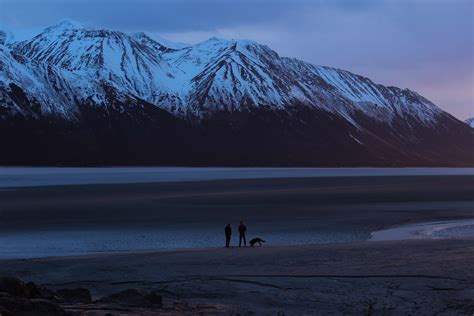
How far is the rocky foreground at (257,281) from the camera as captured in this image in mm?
16000

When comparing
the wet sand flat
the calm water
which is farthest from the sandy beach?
the calm water

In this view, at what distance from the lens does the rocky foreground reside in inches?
630

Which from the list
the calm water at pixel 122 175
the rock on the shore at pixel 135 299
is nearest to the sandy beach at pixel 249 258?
the rock on the shore at pixel 135 299

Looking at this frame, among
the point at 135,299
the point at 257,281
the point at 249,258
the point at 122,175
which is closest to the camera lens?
the point at 135,299

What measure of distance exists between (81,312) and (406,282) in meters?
10.2

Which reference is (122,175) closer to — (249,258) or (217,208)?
(217,208)

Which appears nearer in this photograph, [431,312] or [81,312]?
[81,312]

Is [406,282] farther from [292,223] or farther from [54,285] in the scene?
[292,223]

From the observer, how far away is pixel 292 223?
42.8m

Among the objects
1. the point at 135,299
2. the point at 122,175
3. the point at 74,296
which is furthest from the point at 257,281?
the point at 122,175

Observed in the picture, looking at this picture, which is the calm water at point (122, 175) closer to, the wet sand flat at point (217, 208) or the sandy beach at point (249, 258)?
the wet sand flat at point (217, 208)

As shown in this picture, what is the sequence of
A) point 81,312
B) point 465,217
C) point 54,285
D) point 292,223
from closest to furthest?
point 81,312, point 54,285, point 292,223, point 465,217

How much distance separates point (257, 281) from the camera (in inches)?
807

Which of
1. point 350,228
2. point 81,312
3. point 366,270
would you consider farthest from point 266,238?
point 81,312
